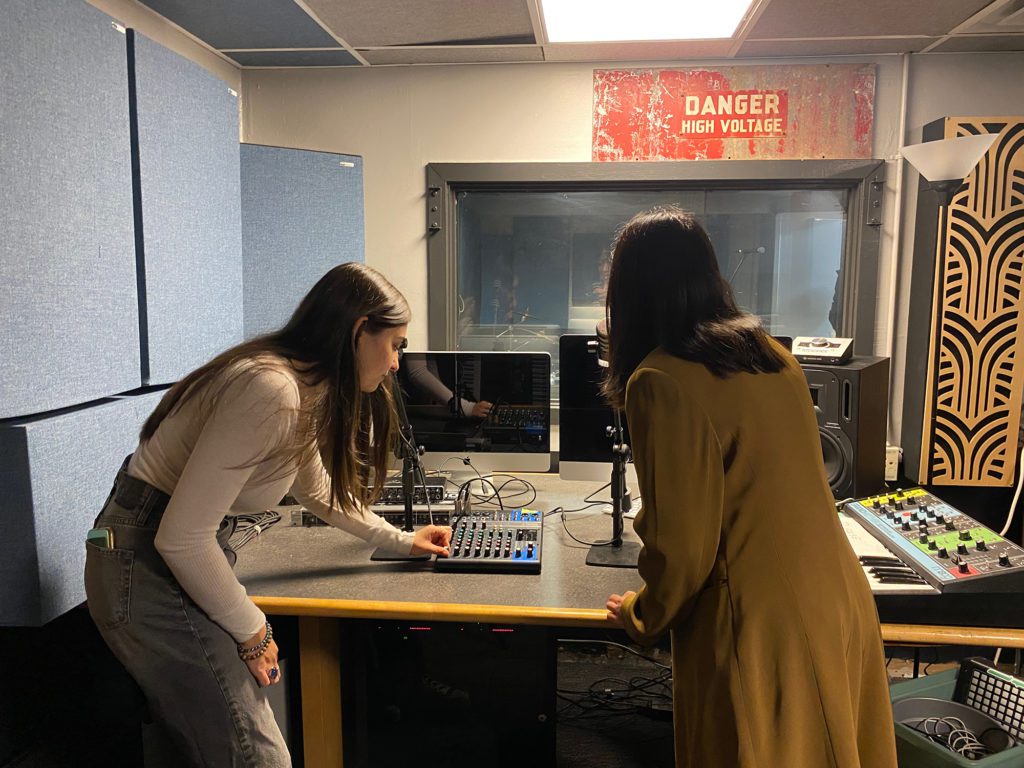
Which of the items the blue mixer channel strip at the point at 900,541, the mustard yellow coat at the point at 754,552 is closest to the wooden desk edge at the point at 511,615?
the blue mixer channel strip at the point at 900,541

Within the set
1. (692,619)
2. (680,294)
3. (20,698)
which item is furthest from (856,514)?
(20,698)

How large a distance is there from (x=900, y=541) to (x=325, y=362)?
1.37 m

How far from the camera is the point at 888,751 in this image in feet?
4.17

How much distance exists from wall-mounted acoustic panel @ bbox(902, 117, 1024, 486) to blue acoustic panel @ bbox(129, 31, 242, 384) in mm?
2420

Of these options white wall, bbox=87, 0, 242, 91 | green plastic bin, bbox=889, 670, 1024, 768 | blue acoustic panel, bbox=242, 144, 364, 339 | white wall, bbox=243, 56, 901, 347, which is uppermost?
white wall, bbox=87, 0, 242, 91

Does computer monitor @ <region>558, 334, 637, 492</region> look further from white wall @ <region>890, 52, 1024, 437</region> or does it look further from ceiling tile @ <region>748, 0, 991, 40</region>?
white wall @ <region>890, 52, 1024, 437</region>

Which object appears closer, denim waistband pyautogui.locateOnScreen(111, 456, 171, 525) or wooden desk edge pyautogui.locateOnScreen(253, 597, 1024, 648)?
denim waistband pyautogui.locateOnScreen(111, 456, 171, 525)

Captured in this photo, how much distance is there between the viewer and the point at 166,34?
2463 mm

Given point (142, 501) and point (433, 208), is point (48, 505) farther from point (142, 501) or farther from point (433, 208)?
point (433, 208)

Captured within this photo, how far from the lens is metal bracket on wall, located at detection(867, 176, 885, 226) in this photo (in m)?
2.73

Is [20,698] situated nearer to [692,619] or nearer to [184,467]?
[184,467]

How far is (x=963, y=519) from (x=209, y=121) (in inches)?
92.5

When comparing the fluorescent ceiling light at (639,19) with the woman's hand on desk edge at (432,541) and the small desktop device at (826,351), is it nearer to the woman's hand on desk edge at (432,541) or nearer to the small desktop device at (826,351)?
the small desktop device at (826,351)

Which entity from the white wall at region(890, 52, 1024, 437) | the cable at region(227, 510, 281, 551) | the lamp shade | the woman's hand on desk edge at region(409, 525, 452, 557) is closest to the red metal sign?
the white wall at region(890, 52, 1024, 437)
